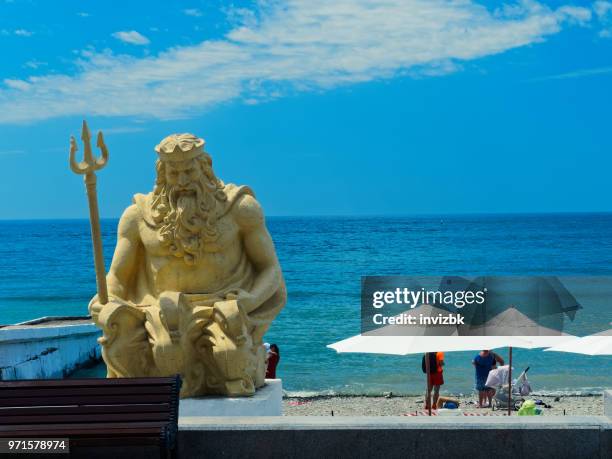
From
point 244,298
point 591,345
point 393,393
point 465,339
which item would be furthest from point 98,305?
point 393,393

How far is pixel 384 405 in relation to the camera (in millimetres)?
17766

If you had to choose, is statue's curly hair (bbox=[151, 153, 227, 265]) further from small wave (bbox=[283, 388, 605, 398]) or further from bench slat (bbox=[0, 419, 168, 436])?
small wave (bbox=[283, 388, 605, 398])

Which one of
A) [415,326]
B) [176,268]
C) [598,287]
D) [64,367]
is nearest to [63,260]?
[598,287]

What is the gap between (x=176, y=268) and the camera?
287 inches

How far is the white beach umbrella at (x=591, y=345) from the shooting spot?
12703mm

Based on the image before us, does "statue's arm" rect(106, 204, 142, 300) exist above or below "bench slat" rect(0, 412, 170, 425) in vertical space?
above

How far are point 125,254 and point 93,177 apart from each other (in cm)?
80

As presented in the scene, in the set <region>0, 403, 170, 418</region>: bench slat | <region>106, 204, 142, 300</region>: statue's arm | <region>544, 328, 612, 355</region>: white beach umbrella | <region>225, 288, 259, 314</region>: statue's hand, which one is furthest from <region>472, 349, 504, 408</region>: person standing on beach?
<region>0, 403, 170, 418</region>: bench slat

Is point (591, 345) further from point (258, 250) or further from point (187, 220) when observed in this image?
point (187, 220)

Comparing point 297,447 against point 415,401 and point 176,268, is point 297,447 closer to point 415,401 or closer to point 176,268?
point 176,268

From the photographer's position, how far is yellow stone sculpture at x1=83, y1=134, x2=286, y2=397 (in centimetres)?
698

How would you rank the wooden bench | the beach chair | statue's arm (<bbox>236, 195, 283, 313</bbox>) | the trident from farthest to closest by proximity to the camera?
the beach chair, statue's arm (<bbox>236, 195, 283, 313</bbox>), the trident, the wooden bench

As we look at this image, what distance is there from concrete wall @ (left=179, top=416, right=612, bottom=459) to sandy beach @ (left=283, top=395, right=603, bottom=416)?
9.72m

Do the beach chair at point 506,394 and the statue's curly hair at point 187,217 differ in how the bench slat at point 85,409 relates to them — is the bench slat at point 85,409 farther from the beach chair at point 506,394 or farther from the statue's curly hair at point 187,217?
the beach chair at point 506,394
